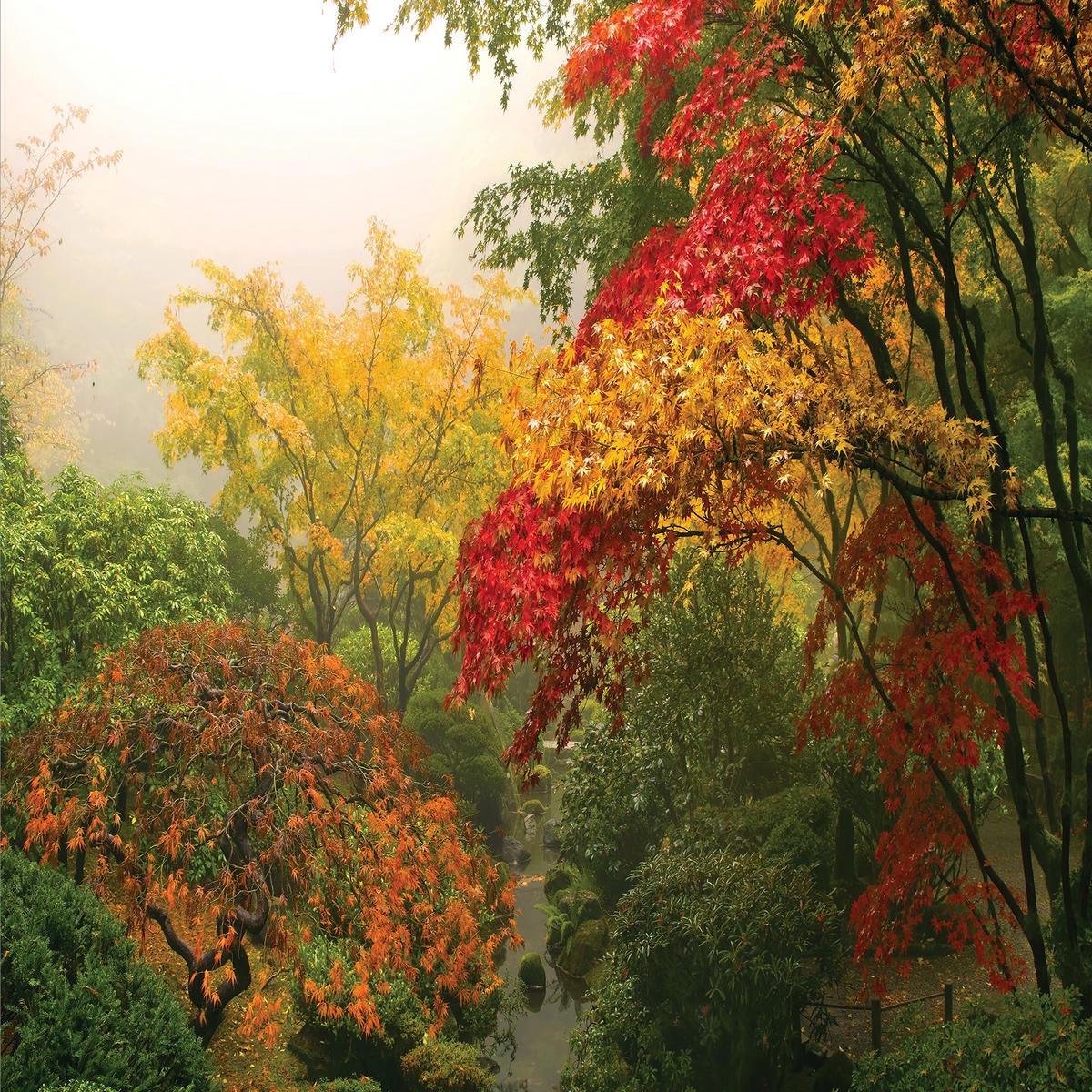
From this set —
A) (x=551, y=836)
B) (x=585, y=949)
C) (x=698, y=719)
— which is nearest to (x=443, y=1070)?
(x=585, y=949)

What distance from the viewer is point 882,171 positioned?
170 inches

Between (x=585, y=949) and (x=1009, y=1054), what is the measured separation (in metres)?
6.84

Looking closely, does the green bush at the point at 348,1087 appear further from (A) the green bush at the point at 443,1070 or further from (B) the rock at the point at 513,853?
(B) the rock at the point at 513,853

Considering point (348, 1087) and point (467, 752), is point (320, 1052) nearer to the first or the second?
point (348, 1087)

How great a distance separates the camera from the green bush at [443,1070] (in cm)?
641

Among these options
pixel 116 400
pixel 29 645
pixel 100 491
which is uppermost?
pixel 116 400

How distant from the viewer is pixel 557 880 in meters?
11.9

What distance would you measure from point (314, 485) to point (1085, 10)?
40.6 feet

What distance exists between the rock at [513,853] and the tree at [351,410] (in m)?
3.00

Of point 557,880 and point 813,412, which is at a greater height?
point 813,412

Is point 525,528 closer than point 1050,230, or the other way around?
point 525,528

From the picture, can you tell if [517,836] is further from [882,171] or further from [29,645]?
[882,171]

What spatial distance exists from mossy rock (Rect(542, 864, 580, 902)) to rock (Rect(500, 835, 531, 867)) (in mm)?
1273

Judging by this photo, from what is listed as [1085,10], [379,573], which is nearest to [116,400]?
[379,573]
